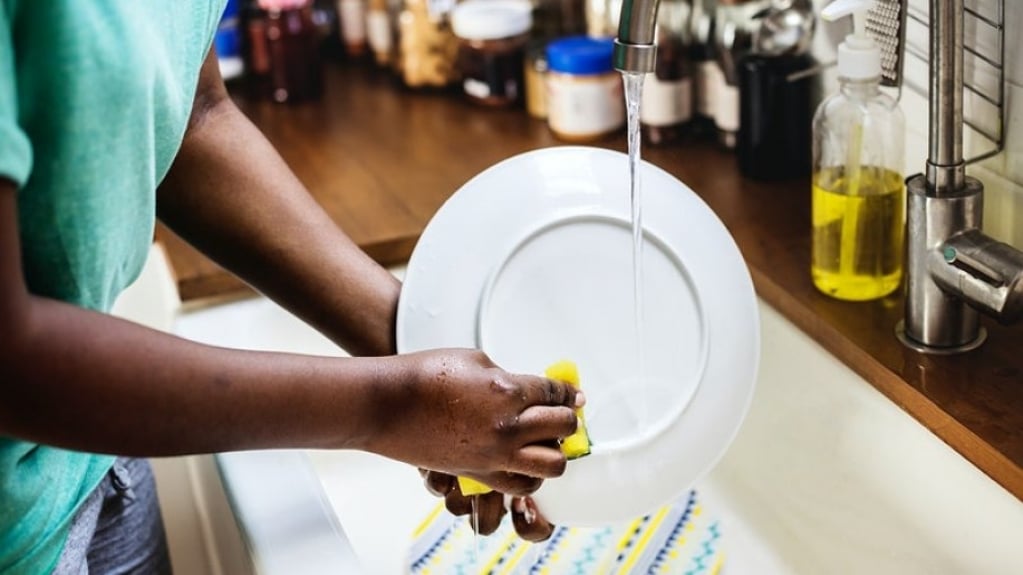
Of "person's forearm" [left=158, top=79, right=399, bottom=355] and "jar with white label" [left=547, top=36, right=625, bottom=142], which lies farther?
"jar with white label" [left=547, top=36, right=625, bottom=142]

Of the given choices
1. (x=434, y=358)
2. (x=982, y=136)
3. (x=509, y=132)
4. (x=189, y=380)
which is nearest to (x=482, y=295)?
(x=434, y=358)

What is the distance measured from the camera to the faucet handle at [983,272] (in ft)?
2.68

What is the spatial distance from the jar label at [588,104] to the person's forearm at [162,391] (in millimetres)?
739

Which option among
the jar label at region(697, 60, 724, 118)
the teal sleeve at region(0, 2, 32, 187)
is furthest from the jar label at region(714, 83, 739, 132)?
the teal sleeve at region(0, 2, 32, 187)

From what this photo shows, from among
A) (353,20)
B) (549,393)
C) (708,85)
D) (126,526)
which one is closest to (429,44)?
(353,20)

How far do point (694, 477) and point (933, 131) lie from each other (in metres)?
0.27

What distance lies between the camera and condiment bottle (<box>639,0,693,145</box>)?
1.29 meters

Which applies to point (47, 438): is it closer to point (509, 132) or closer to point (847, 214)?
point (847, 214)

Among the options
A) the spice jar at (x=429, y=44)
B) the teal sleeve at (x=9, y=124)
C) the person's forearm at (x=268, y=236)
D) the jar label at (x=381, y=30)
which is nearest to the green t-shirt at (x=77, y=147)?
the teal sleeve at (x=9, y=124)

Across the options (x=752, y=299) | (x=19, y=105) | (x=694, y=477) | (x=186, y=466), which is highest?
(x=19, y=105)

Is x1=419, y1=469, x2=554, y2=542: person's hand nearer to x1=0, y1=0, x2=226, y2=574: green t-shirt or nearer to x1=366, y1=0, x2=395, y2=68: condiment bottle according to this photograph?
x1=0, y1=0, x2=226, y2=574: green t-shirt

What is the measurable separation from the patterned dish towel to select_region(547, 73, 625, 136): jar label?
0.50 metres

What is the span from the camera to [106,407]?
0.57 m

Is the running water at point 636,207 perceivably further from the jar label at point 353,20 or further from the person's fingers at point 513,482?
the jar label at point 353,20
